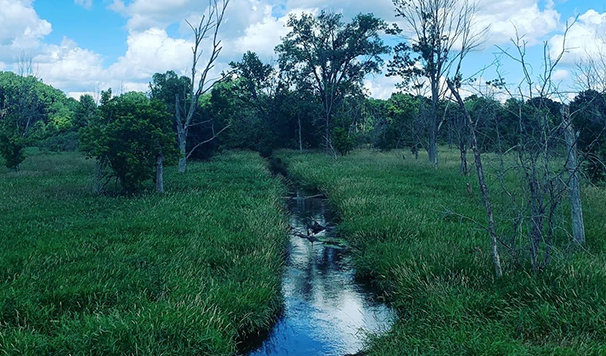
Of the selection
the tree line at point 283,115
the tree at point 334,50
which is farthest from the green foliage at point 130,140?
the tree at point 334,50

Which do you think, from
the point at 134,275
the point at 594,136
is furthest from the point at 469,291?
the point at 594,136

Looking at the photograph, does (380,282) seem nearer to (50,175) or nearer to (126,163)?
(126,163)

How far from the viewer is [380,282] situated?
10.1 m

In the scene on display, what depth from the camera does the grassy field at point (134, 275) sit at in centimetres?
631

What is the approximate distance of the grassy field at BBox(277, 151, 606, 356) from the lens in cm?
636

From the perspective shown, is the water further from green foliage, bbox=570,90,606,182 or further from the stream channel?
green foliage, bbox=570,90,606,182

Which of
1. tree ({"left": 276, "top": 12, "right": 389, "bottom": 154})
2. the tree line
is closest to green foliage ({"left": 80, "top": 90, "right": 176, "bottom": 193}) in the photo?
the tree line

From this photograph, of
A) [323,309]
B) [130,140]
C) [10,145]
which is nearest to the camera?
[323,309]

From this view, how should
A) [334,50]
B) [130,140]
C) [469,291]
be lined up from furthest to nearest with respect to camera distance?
[334,50], [130,140], [469,291]

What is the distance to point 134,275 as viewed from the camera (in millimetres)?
8359

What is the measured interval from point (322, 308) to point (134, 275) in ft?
11.8

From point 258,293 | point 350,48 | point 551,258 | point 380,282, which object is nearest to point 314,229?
point 380,282

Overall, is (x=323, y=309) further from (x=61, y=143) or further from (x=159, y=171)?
(x=61, y=143)

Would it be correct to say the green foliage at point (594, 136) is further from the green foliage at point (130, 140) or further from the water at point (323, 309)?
the green foliage at point (130, 140)
